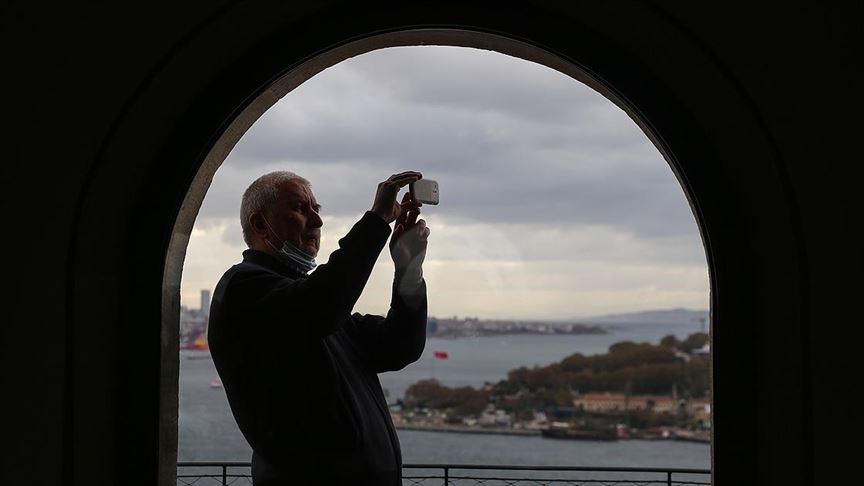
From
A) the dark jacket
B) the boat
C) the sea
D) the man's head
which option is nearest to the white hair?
the man's head

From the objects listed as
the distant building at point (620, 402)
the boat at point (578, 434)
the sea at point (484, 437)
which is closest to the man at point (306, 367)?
the sea at point (484, 437)

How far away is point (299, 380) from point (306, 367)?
3 centimetres

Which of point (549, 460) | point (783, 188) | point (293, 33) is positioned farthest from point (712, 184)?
point (549, 460)

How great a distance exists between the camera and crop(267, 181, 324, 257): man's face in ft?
6.62

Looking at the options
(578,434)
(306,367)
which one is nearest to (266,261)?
(306,367)

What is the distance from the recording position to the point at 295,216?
79.6 inches

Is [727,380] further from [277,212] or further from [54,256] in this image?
[54,256]

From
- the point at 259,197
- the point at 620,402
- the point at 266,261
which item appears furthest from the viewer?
the point at 620,402

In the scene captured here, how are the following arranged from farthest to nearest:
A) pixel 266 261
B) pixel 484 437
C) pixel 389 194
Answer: pixel 484 437, pixel 266 261, pixel 389 194

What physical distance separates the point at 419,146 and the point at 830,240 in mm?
32244

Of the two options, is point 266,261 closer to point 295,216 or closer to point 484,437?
point 295,216

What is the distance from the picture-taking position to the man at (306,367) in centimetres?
172

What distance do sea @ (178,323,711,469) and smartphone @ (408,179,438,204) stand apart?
14.3 metres

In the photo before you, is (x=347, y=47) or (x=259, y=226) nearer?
(x=347, y=47)
